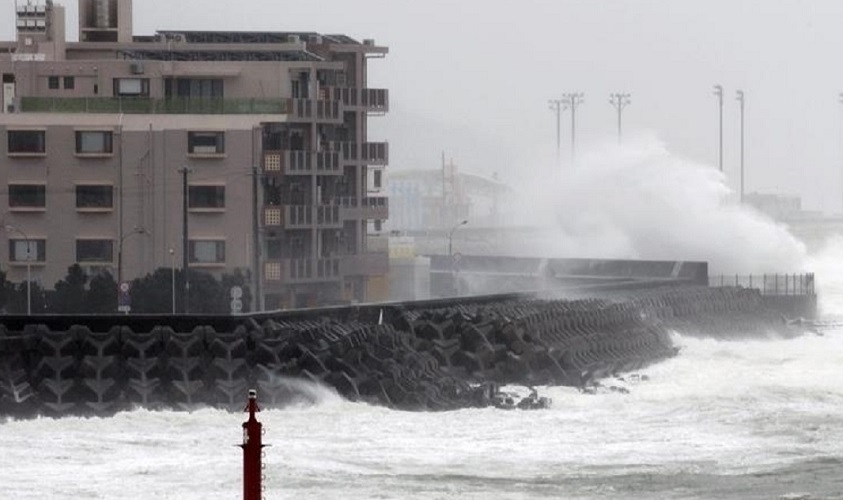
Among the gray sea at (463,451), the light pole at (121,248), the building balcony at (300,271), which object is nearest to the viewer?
the gray sea at (463,451)

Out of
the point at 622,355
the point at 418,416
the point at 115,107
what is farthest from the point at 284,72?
the point at 418,416

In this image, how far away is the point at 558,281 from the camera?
195 ft

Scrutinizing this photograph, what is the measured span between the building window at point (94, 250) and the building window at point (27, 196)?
1284mm

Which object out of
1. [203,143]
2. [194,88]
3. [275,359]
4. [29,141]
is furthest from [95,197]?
[275,359]

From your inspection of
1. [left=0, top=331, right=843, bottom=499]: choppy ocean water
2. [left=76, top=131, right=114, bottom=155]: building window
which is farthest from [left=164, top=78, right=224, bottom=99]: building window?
[left=0, top=331, right=843, bottom=499]: choppy ocean water

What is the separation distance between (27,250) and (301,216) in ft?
21.4

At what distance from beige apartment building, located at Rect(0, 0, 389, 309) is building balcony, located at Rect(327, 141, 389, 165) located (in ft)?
4.05

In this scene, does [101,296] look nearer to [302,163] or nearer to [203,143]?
[203,143]

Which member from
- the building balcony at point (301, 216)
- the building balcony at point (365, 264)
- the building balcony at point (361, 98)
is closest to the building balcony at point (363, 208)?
the building balcony at point (301, 216)

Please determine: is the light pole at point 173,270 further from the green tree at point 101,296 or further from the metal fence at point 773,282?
the metal fence at point 773,282

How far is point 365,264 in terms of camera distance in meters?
60.6

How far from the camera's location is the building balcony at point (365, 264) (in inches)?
2343

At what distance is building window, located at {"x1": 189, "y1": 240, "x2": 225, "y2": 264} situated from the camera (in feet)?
177

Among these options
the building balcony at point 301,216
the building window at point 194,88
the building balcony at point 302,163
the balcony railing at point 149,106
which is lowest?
the building balcony at point 301,216
